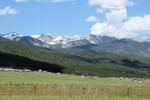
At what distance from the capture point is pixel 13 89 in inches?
2921

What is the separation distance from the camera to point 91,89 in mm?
82312

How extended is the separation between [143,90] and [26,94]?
22795 mm

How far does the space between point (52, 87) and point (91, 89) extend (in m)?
7.04

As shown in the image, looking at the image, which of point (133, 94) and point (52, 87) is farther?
point (133, 94)

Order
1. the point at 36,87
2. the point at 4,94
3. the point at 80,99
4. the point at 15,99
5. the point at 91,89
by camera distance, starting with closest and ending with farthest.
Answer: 1. the point at 15,99
2. the point at 80,99
3. the point at 4,94
4. the point at 36,87
5. the point at 91,89

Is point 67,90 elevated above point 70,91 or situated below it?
above

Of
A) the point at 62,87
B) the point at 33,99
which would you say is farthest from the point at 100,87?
the point at 33,99

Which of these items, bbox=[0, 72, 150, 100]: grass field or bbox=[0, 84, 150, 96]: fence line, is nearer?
bbox=[0, 72, 150, 100]: grass field

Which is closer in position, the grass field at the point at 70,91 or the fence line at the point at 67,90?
the grass field at the point at 70,91

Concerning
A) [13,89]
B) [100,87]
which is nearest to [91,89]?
[100,87]

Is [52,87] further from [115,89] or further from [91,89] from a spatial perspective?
[115,89]

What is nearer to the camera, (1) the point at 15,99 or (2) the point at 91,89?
(1) the point at 15,99

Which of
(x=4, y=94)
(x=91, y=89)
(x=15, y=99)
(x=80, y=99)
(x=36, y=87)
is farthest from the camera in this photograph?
(x=91, y=89)

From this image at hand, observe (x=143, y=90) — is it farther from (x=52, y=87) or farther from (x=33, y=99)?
(x=33, y=99)
